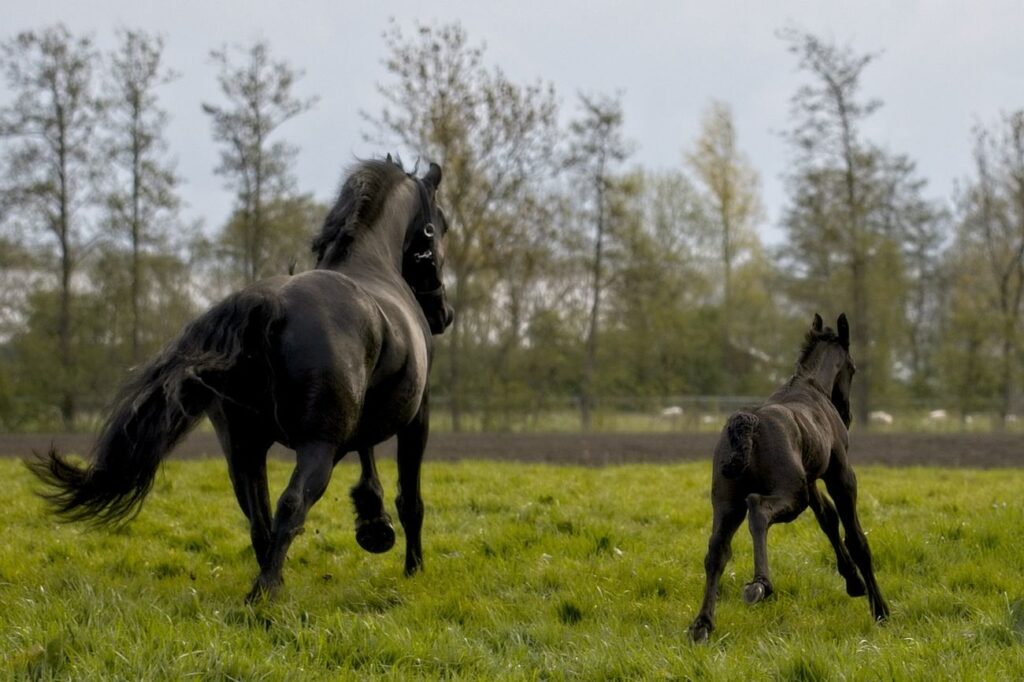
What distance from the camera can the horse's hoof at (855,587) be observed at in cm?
A: 598

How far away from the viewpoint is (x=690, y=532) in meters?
7.97

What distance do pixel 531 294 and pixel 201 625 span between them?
29.8 m

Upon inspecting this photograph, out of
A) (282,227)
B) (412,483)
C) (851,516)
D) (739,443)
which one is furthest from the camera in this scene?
(282,227)

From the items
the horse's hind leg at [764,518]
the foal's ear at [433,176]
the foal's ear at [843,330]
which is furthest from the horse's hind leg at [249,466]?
the foal's ear at [843,330]

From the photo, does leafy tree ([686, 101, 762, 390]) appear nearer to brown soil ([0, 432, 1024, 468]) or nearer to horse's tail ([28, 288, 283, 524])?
brown soil ([0, 432, 1024, 468])

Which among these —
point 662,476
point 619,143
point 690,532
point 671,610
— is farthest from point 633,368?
point 671,610

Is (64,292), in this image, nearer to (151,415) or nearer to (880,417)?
(880,417)

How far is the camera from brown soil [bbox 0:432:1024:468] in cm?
1658

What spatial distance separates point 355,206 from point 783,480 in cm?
318

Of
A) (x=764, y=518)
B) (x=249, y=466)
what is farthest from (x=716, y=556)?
(x=249, y=466)

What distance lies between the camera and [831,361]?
6570 mm

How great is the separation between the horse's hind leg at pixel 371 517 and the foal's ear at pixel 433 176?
2.24 metres

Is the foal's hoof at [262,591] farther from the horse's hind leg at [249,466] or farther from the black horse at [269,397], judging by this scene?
the horse's hind leg at [249,466]

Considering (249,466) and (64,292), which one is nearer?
(249,466)
